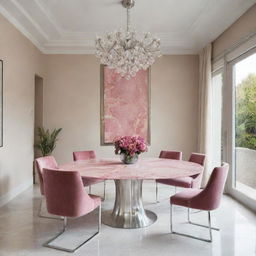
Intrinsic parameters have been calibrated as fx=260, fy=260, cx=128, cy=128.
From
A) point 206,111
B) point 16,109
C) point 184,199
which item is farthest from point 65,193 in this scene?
point 206,111

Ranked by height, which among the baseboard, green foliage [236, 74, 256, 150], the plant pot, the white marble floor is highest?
green foliage [236, 74, 256, 150]

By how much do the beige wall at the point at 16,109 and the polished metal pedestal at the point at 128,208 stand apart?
1893 millimetres

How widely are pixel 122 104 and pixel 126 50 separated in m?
2.44

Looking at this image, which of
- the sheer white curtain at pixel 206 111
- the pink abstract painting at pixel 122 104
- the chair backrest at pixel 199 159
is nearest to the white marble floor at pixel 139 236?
the chair backrest at pixel 199 159

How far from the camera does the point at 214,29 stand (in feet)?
15.4

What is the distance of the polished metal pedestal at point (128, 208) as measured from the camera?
3.24 m

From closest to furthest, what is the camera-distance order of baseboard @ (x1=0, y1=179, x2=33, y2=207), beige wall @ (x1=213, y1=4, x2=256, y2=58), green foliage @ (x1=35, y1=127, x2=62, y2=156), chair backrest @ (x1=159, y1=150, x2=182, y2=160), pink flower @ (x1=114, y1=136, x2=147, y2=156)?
pink flower @ (x1=114, y1=136, x2=147, y2=156) < beige wall @ (x1=213, y1=4, x2=256, y2=58) < baseboard @ (x1=0, y1=179, x2=33, y2=207) < chair backrest @ (x1=159, y1=150, x2=182, y2=160) < green foliage @ (x1=35, y1=127, x2=62, y2=156)

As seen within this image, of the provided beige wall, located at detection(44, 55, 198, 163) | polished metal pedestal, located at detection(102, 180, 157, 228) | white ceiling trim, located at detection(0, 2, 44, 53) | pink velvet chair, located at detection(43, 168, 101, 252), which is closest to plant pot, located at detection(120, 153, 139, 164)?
polished metal pedestal, located at detection(102, 180, 157, 228)

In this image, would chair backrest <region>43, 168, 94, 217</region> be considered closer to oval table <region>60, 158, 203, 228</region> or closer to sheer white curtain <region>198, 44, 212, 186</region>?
oval table <region>60, 158, 203, 228</region>

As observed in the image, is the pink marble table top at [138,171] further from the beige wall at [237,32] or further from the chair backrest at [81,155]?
the beige wall at [237,32]

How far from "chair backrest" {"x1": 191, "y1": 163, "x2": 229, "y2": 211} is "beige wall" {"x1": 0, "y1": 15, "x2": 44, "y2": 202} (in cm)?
293

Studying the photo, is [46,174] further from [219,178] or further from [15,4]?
[15,4]

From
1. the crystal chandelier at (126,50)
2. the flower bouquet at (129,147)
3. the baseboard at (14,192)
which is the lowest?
the baseboard at (14,192)

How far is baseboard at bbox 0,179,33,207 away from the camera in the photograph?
158 inches
